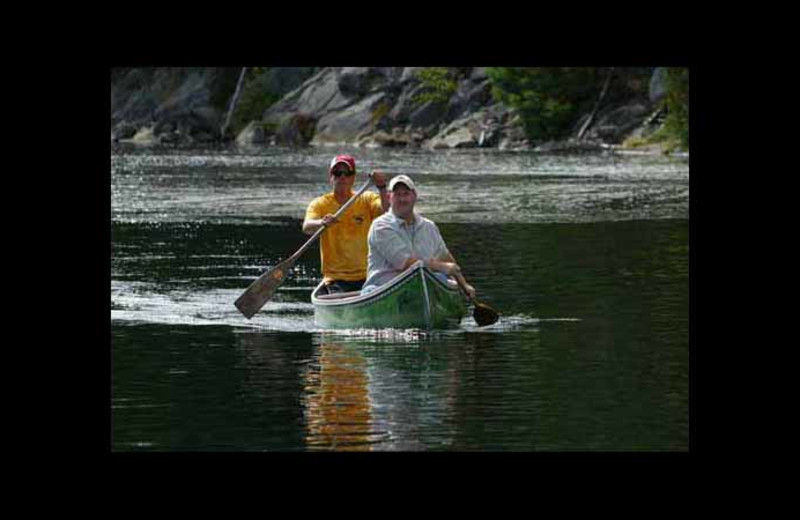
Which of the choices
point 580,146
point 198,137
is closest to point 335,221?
point 580,146

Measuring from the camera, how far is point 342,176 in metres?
20.2

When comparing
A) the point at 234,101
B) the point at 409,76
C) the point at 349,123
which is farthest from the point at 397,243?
the point at 234,101

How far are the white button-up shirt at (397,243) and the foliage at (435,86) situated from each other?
7630 centimetres

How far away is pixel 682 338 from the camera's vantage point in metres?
18.9

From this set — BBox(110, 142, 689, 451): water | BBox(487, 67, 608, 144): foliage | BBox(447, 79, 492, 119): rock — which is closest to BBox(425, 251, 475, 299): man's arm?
BBox(110, 142, 689, 451): water

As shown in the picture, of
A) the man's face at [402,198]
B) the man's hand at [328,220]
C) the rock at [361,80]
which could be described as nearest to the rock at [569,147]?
the rock at [361,80]

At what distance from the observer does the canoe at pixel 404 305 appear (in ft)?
63.0

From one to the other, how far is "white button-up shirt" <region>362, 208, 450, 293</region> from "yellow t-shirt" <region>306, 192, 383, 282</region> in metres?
0.83

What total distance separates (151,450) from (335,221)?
7368 mm

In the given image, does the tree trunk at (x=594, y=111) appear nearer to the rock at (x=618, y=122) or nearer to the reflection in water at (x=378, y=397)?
the rock at (x=618, y=122)

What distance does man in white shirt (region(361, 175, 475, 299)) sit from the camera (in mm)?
19219

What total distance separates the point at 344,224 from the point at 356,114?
7708cm

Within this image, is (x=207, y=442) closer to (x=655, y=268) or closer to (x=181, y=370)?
(x=181, y=370)
